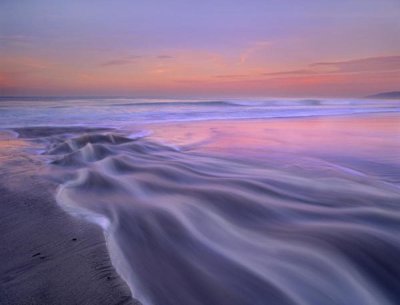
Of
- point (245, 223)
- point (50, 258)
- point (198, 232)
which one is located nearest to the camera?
point (50, 258)

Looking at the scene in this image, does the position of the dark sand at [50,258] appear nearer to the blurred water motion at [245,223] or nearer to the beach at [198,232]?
the beach at [198,232]

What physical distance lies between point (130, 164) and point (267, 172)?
1.93 metres

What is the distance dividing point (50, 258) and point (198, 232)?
3.33 feet

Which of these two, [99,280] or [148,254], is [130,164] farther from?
[99,280]

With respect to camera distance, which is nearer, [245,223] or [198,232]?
[198,232]

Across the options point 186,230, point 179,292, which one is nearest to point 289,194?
point 186,230

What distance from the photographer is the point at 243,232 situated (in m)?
2.48

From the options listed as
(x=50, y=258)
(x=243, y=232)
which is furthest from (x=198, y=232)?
(x=50, y=258)

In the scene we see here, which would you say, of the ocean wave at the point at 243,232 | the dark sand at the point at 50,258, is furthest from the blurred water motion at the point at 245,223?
the dark sand at the point at 50,258

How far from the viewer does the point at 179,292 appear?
1672 millimetres

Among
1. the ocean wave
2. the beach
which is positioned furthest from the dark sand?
the ocean wave

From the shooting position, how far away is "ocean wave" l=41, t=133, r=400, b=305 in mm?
1752

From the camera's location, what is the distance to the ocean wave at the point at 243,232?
175 cm

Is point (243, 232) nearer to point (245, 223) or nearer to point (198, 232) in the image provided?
point (245, 223)
